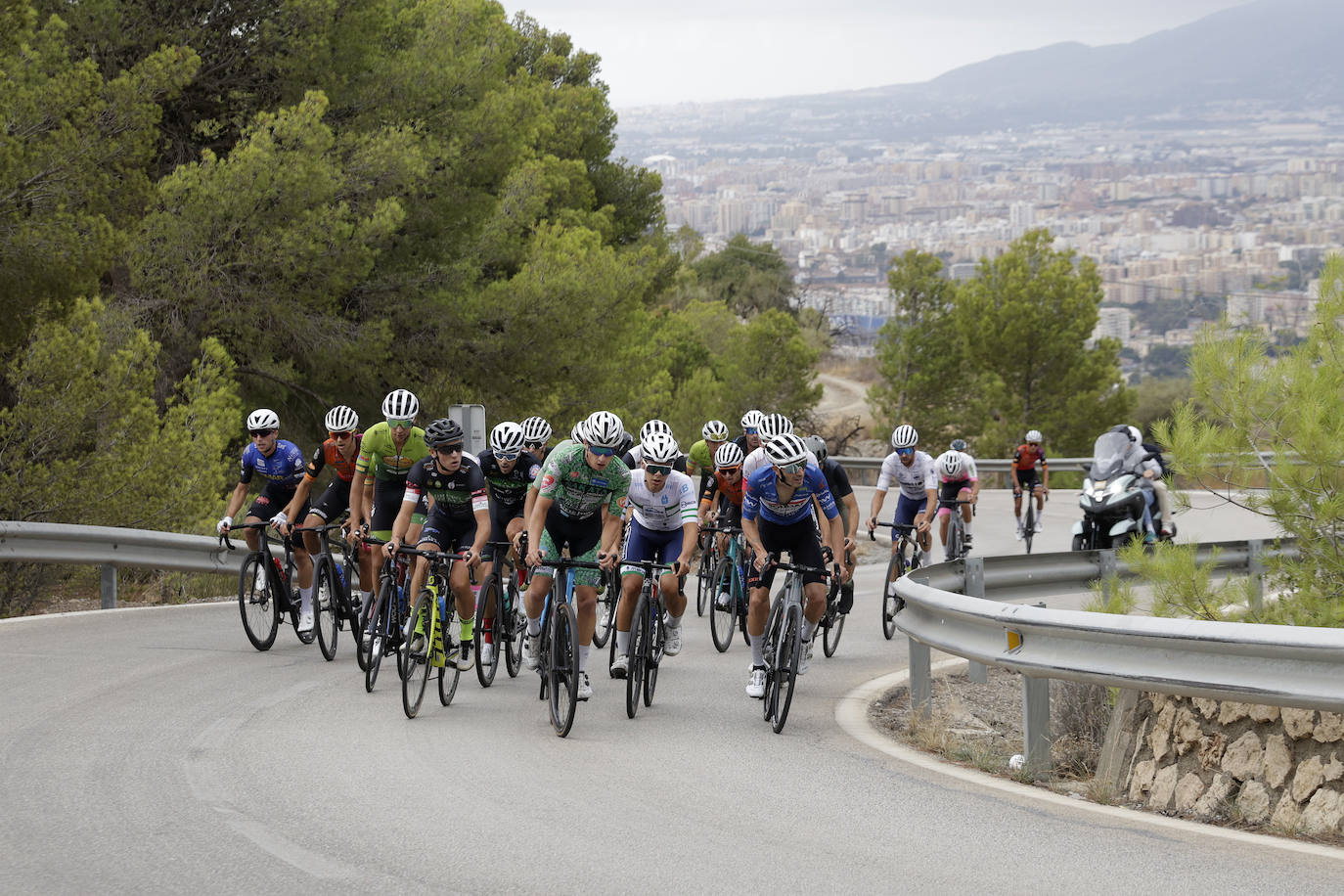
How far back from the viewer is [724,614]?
45.3ft

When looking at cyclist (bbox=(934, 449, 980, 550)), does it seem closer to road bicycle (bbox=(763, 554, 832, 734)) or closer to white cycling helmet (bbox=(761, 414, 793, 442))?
white cycling helmet (bbox=(761, 414, 793, 442))

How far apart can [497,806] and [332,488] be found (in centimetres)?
599

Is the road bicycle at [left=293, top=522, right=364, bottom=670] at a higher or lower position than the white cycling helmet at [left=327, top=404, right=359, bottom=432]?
lower

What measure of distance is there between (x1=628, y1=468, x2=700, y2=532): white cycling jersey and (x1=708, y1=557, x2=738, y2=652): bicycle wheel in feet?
6.85

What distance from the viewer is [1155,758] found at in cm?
711

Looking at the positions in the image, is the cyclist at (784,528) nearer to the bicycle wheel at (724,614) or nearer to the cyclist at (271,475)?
the bicycle wheel at (724,614)

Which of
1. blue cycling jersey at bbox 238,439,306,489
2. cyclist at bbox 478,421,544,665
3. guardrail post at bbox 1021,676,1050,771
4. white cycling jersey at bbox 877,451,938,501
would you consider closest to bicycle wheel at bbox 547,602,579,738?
cyclist at bbox 478,421,544,665

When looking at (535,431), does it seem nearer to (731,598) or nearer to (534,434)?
(534,434)

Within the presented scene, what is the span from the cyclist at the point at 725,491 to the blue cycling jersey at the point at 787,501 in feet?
6.82

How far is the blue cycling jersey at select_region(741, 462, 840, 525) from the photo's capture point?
10227 mm

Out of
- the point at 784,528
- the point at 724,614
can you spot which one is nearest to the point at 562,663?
the point at 784,528

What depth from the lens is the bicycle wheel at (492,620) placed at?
34.1ft

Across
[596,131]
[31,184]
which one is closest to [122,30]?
[31,184]

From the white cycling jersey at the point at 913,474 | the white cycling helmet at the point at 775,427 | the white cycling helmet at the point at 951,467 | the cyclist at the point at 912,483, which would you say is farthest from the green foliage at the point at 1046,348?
the white cycling helmet at the point at 775,427
